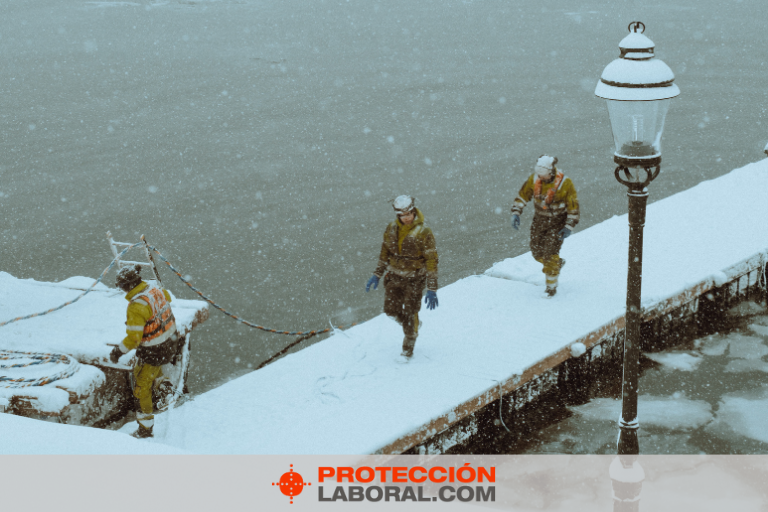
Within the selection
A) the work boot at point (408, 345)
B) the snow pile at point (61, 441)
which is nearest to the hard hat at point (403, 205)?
the work boot at point (408, 345)

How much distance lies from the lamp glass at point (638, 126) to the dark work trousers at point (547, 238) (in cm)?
391

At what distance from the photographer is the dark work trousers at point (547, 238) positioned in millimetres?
9359

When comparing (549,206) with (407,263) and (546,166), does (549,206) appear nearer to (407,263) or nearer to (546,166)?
(546,166)

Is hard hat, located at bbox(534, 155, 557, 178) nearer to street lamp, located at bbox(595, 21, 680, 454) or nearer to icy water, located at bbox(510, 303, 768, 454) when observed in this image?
icy water, located at bbox(510, 303, 768, 454)

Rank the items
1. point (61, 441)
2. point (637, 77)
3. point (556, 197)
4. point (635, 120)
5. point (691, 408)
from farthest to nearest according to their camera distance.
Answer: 1. point (556, 197)
2. point (691, 408)
3. point (61, 441)
4. point (635, 120)
5. point (637, 77)

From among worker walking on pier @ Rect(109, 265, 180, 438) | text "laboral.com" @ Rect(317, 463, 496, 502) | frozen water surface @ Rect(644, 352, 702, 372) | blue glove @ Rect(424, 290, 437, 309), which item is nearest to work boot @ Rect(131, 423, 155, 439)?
worker walking on pier @ Rect(109, 265, 180, 438)

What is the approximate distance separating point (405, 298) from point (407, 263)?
38cm

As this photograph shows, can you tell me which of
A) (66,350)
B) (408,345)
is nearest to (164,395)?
(66,350)

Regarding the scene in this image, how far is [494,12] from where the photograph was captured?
162 ft

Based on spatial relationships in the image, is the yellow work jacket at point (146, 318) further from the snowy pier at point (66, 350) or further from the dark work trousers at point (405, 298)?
the dark work trousers at point (405, 298)

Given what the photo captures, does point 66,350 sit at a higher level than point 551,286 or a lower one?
lower

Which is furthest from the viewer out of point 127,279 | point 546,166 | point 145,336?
point 546,166

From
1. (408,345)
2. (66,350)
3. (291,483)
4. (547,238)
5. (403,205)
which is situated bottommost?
(291,483)

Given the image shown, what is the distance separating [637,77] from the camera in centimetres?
514
